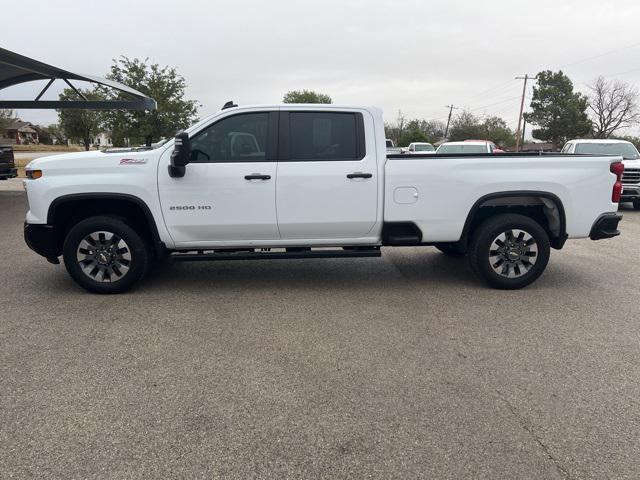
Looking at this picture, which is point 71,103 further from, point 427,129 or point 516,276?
point 427,129

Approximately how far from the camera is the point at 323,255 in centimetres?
536

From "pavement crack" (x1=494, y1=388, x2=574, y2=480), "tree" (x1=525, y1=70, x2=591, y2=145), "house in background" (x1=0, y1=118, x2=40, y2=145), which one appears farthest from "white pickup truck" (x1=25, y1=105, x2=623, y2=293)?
"house in background" (x1=0, y1=118, x2=40, y2=145)

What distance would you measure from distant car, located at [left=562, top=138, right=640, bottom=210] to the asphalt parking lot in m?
8.02

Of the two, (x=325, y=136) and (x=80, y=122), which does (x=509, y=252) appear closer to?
(x=325, y=136)

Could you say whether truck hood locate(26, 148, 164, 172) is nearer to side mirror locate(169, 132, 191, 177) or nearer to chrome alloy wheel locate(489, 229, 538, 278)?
side mirror locate(169, 132, 191, 177)

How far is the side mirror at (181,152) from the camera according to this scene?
4.80 metres

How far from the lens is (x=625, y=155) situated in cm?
1302

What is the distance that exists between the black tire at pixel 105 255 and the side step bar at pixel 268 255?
1.44 ft

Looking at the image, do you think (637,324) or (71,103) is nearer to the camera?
(637,324)

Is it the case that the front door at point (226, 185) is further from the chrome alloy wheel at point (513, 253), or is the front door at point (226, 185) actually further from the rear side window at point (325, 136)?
the chrome alloy wheel at point (513, 253)

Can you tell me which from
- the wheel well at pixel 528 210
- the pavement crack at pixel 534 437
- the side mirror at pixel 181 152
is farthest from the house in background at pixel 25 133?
the pavement crack at pixel 534 437

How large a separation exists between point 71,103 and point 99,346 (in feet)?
41.4

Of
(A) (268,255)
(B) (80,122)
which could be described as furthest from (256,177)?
(B) (80,122)

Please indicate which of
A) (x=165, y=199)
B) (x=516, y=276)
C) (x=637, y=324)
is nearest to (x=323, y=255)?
(x=165, y=199)
